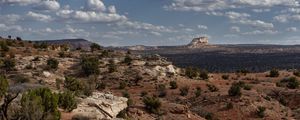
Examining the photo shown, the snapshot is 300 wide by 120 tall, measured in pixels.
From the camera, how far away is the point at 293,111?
57375 millimetres

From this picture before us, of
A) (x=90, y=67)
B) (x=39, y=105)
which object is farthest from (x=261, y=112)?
(x=39, y=105)

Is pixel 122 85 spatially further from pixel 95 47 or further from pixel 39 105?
A: pixel 39 105

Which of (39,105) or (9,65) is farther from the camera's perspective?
(9,65)

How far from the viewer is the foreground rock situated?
3607 centimetres

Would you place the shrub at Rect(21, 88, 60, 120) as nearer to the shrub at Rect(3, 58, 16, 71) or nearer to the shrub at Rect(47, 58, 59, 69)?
the shrub at Rect(3, 58, 16, 71)

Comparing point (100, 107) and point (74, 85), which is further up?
point (74, 85)

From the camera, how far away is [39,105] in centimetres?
3094

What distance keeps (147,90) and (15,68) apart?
52.2ft

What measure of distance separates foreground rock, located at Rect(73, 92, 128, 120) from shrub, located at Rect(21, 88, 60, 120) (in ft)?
10.0

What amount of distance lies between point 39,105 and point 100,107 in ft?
27.0

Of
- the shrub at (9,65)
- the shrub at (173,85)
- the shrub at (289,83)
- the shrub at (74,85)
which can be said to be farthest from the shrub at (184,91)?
the shrub at (9,65)

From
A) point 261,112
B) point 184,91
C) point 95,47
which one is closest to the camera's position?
point 261,112

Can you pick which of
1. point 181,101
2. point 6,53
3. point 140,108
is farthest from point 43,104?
point 6,53

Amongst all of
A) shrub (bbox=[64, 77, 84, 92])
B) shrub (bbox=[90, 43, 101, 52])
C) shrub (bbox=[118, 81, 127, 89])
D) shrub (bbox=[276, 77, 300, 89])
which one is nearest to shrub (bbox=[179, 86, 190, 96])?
shrub (bbox=[118, 81, 127, 89])
